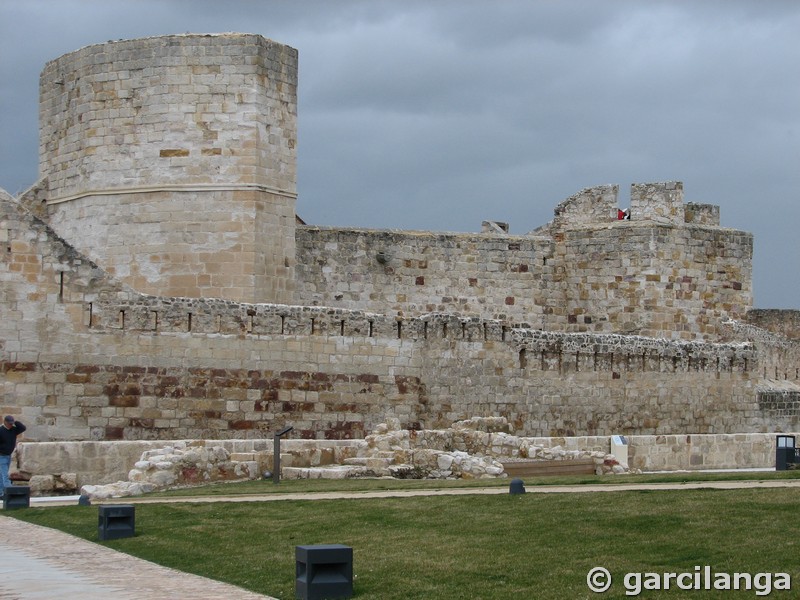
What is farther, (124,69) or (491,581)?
(124,69)

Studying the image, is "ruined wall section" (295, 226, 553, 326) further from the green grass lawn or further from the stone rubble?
the green grass lawn

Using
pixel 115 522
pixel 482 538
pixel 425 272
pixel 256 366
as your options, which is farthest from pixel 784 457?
pixel 115 522

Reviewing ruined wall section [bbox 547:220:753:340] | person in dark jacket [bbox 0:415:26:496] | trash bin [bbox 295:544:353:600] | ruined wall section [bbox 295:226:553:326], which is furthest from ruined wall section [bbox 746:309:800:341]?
trash bin [bbox 295:544:353:600]

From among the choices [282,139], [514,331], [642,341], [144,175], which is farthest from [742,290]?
[144,175]

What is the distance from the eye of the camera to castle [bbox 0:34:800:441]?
23.8 metres

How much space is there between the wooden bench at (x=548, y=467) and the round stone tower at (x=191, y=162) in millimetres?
6408

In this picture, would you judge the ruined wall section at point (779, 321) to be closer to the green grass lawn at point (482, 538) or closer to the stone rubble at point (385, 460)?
the stone rubble at point (385, 460)

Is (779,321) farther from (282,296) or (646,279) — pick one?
(282,296)

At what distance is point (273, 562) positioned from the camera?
12.7m

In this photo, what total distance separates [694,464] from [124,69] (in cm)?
1207

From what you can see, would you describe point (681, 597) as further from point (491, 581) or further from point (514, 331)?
point (514, 331)

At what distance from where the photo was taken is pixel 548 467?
23.0 meters

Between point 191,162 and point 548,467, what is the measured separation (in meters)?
8.76

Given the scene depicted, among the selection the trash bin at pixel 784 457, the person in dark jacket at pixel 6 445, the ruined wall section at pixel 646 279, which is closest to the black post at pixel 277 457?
the person in dark jacket at pixel 6 445
